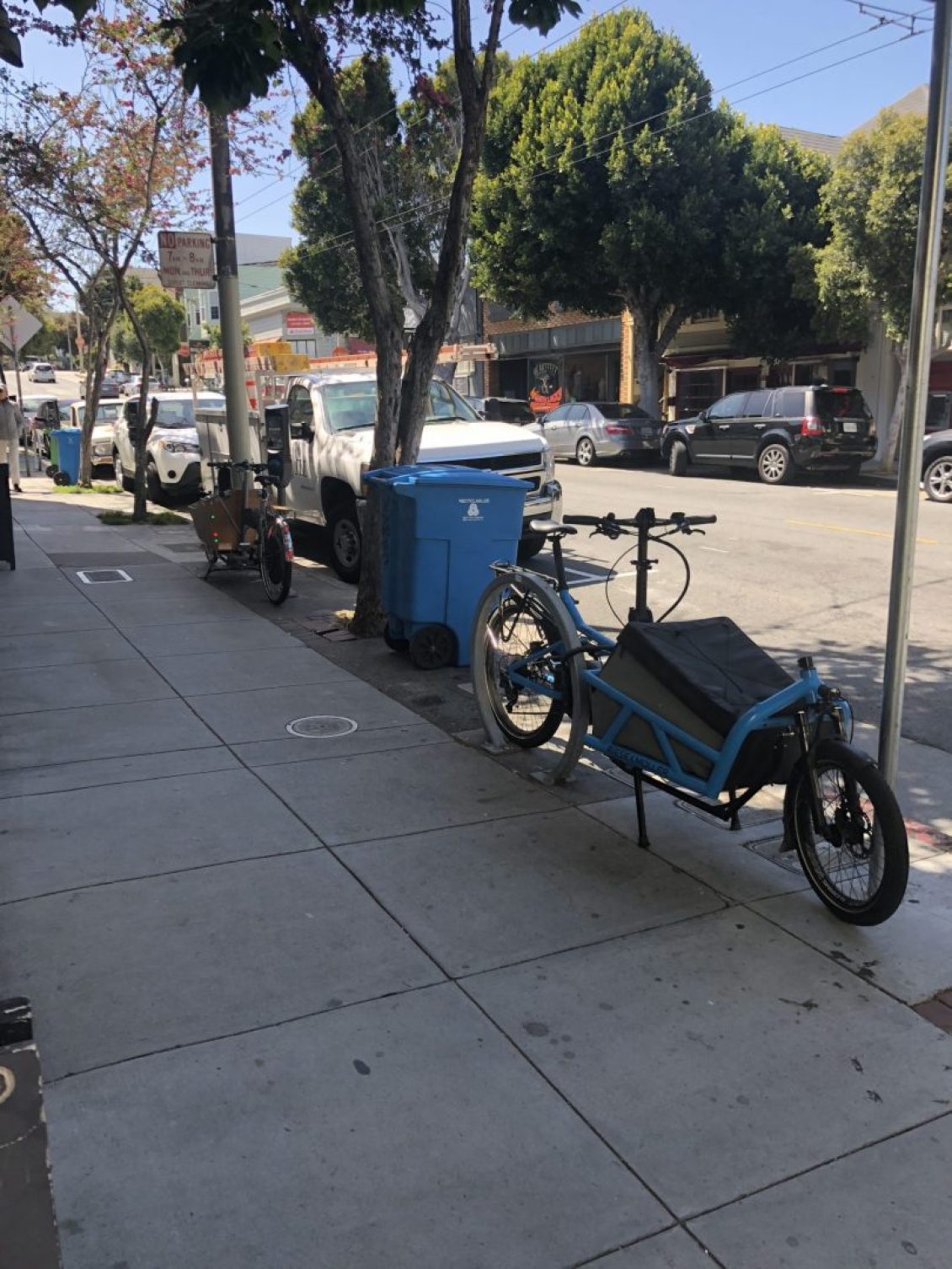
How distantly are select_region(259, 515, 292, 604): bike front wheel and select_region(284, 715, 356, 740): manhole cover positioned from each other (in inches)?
123

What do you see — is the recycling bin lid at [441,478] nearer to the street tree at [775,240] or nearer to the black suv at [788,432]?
the black suv at [788,432]

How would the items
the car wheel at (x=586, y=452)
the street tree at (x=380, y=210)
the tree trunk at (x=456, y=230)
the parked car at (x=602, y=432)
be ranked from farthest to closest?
the street tree at (x=380, y=210), the car wheel at (x=586, y=452), the parked car at (x=602, y=432), the tree trunk at (x=456, y=230)

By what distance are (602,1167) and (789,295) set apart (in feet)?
80.6

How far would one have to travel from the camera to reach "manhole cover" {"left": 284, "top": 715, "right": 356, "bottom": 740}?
5855 mm

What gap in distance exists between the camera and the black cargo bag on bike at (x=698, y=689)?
395 centimetres

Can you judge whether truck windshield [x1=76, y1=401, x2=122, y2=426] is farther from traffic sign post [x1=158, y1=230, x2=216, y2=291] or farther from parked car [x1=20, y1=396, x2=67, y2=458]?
traffic sign post [x1=158, y1=230, x2=216, y2=291]

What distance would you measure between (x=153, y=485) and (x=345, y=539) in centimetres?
864

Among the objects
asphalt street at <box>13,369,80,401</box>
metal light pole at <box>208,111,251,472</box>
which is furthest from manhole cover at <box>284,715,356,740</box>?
asphalt street at <box>13,369,80,401</box>

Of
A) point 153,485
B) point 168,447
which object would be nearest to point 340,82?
point 168,447

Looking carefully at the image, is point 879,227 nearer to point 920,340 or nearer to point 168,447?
point 168,447

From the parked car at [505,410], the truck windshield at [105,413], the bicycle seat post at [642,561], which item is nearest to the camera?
the bicycle seat post at [642,561]

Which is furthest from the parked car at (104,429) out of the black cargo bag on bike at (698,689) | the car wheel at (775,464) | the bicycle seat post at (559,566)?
the black cargo bag on bike at (698,689)

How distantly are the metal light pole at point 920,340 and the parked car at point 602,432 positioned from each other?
69.4 feet

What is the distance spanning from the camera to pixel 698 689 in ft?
13.2
